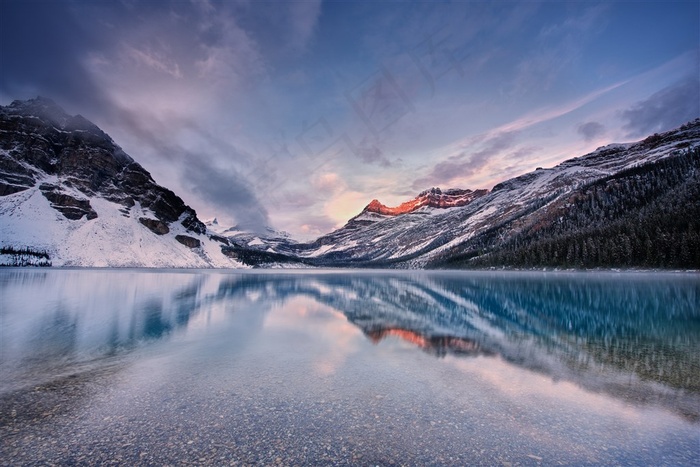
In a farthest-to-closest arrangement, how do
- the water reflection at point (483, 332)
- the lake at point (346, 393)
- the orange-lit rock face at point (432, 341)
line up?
the orange-lit rock face at point (432, 341) → the water reflection at point (483, 332) → the lake at point (346, 393)

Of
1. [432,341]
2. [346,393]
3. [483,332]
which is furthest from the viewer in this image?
[483,332]

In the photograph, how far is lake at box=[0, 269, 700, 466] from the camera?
9.77 metres

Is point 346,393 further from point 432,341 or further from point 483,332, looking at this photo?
point 483,332

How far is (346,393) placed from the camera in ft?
48.1

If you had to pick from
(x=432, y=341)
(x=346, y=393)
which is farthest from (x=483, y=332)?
(x=346, y=393)

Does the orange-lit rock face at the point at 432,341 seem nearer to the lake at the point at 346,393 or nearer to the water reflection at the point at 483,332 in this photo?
the water reflection at the point at 483,332

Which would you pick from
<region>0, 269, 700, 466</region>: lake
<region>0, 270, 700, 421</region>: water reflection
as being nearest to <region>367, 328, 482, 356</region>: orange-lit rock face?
<region>0, 270, 700, 421</region>: water reflection

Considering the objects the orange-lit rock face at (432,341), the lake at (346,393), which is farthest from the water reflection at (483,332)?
the lake at (346,393)

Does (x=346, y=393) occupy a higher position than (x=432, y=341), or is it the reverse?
(x=432, y=341)

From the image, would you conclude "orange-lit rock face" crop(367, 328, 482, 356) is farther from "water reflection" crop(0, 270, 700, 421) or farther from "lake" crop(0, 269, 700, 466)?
"lake" crop(0, 269, 700, 466)

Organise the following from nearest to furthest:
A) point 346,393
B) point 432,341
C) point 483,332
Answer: point 346,393, point 432,341, point 483,332

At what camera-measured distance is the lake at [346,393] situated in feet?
32.0


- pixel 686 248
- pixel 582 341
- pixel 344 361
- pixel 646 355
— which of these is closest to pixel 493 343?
pixel 582 341

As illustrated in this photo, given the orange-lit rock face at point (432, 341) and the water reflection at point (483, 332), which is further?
the orange-lit rock face at point (432, 341)
